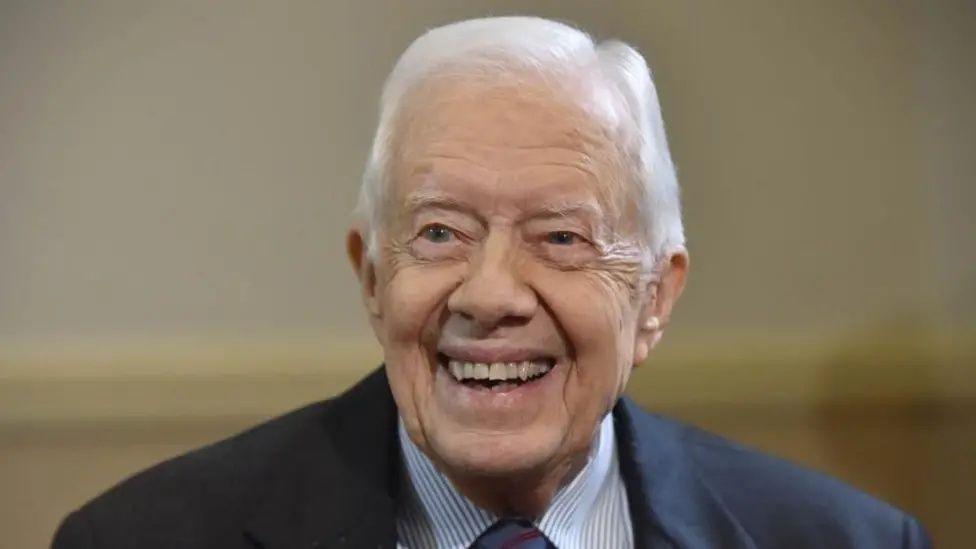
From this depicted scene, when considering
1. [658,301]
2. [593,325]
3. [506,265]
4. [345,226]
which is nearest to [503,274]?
[506,265]

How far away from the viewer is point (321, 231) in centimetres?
204

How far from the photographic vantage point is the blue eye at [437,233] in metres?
1.23

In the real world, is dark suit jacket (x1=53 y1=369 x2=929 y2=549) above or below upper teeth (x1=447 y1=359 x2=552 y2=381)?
below

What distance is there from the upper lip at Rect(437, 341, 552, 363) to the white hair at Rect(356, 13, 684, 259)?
0.55 ft

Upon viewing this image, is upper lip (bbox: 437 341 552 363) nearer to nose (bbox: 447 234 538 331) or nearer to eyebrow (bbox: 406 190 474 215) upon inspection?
nose (bbox: 447 234 538 331)

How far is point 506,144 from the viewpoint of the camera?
3.94 feet

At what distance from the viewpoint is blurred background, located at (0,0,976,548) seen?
A: 78.0 inches

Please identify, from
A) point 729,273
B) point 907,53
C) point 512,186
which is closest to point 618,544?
point 512,186

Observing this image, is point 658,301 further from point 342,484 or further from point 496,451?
point 342,484

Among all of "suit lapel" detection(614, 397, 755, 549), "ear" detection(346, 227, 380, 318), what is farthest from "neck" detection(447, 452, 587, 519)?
"ear" detection(346, 227, 380, 318)

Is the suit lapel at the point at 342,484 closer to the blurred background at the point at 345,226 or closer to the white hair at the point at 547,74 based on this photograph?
the white hair at the point at 547,74

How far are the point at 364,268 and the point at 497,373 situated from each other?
0.22 m

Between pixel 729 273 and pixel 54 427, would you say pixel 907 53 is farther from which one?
pixel 54 427

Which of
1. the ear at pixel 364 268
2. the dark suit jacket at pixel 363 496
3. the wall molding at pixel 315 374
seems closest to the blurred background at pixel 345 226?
the wall molding at pixel 315 374
